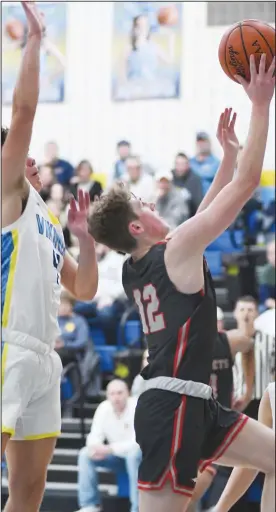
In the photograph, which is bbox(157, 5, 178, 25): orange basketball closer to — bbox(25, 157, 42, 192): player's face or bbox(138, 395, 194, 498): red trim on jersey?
bbox(25, 157, 42, 192): player's face

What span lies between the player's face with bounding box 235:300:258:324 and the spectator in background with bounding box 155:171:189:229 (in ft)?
9.68

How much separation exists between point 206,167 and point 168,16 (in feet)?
9.01

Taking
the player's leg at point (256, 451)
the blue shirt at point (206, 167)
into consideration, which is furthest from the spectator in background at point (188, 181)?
the player's leg at point (256, 451)

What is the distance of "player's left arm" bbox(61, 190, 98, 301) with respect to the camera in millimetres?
4395

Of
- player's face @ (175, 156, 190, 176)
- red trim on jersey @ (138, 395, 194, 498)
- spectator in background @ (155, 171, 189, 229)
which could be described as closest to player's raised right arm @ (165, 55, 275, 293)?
red trim on jersey @ (138, 395, 194, 498)

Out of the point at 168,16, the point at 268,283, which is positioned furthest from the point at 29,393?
the point at 168,16

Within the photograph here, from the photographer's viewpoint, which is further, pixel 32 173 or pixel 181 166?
pixel 181 166

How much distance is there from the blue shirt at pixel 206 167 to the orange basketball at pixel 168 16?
2.47 m

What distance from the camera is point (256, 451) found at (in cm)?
375

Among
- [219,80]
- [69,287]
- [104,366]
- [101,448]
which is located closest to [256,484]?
[101,448]

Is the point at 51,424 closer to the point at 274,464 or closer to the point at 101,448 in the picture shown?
the point at 274,464

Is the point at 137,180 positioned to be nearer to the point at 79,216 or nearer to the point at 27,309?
the point at 79,216

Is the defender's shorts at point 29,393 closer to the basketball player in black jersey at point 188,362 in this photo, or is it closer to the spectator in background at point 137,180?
the basketball player in black jersey at point 188,362

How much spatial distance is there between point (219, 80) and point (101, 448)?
285 inches
